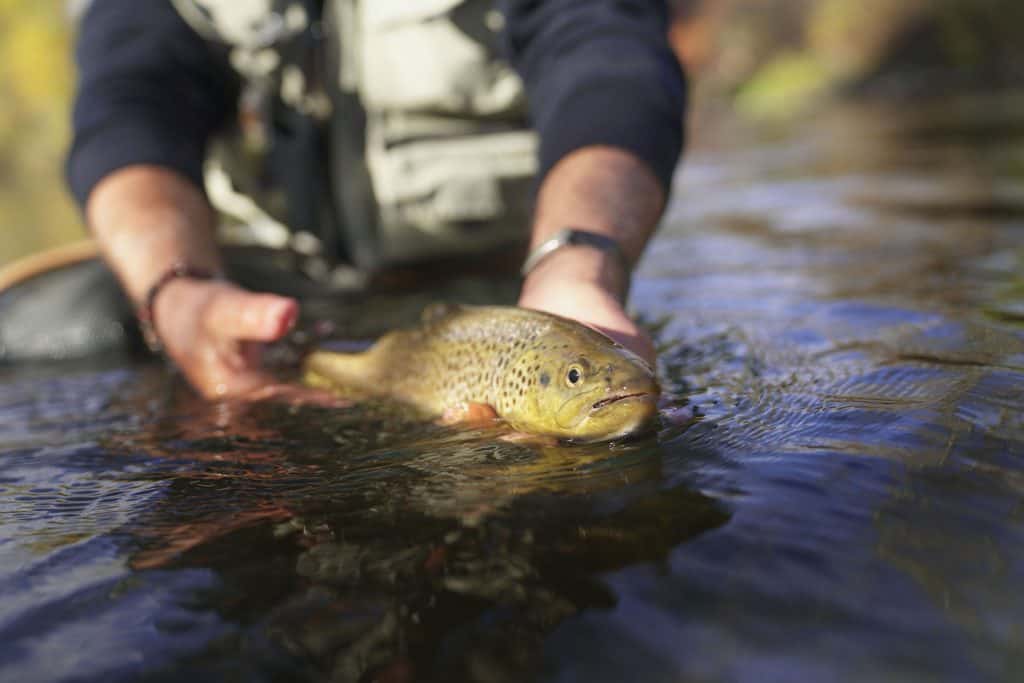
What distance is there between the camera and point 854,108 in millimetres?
17484

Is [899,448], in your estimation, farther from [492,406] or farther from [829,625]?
[492,406]

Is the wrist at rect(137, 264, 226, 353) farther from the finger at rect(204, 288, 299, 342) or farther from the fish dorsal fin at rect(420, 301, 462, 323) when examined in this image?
the fish dorsal fin at rect(420, 301, 462, 323)

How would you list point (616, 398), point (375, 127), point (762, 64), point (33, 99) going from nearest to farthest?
point (616, 398) < point (375, 127) < point (762, 64) < point (33, 99)

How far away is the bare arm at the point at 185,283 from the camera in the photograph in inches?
90.3

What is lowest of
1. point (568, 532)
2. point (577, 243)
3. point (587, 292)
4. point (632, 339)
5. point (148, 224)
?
point (568, 532)

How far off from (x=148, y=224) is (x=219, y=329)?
26.7 inches

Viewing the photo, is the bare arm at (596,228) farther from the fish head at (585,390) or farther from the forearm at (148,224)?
the forearm at (148,224)

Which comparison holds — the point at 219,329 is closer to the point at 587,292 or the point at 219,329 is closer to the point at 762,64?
the point at 587,292

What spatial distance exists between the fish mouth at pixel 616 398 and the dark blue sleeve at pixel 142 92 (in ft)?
6.58

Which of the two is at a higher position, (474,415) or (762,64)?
(762,64)

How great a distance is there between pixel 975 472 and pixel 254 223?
379 centimetres

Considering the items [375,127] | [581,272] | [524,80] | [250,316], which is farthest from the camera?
[375,127]

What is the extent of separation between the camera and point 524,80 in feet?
10.3

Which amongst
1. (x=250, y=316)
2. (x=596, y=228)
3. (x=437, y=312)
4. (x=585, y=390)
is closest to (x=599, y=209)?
(x=596, y=228)
